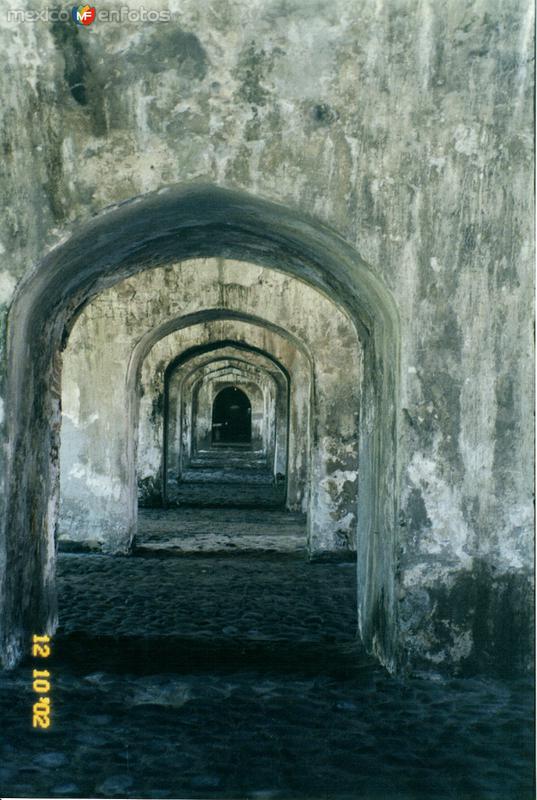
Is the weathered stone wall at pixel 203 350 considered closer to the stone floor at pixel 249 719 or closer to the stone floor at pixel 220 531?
the stone floor at pixel 220 531

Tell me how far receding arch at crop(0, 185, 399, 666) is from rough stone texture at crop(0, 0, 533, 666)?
0.12 feet

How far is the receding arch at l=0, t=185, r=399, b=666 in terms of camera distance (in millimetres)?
4688

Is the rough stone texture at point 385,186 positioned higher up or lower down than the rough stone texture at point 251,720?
higher up

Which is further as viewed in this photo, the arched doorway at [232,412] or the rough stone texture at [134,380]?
the arched doorway at [232,412]

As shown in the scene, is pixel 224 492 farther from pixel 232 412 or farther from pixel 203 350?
pixel 232 412

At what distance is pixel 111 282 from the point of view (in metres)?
6.16

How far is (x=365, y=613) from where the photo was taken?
5.65 meters

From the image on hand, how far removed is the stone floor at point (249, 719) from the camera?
3463 mm

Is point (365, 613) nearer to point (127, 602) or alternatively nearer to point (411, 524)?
point (411, 524)

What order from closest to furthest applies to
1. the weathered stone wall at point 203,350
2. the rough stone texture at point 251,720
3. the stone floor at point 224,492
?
the rough stone texture at point 251,720, the weathered stone wall at point 203,350, the stone floor at point 224,492

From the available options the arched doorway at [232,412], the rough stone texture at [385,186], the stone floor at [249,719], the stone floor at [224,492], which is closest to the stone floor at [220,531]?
the stone floor at [224,492]

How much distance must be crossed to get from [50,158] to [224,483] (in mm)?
14913

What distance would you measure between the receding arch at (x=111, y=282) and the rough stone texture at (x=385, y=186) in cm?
4

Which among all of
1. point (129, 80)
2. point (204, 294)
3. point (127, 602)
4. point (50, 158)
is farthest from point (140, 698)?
point (204, 294)
